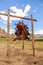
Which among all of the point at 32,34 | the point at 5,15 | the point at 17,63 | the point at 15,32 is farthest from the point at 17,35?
the point at 17,63

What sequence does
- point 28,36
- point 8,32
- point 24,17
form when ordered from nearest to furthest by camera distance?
1. point 8,32
2. point 24,17
3. point 28,36

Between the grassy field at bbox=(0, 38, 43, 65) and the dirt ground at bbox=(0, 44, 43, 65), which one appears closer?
the dirt ground at bbox=(0, 44, 43, 65)

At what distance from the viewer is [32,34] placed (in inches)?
615

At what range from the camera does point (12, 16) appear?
14.4m

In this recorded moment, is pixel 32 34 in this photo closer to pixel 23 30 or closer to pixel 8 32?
pixel 23 30

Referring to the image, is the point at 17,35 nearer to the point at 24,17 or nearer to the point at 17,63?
the point at 24,17

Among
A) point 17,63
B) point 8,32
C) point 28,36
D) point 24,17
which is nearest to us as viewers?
point 17,63

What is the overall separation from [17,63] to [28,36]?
203 inches

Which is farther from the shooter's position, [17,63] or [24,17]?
[24,17]

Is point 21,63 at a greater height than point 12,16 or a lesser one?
lesser

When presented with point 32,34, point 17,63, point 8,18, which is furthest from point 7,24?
point 17,63

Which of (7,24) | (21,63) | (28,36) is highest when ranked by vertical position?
(7,24)

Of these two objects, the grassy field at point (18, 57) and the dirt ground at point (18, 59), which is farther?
the grassy field at point (18, 57)

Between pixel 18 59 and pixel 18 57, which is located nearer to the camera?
pixel 18 59
